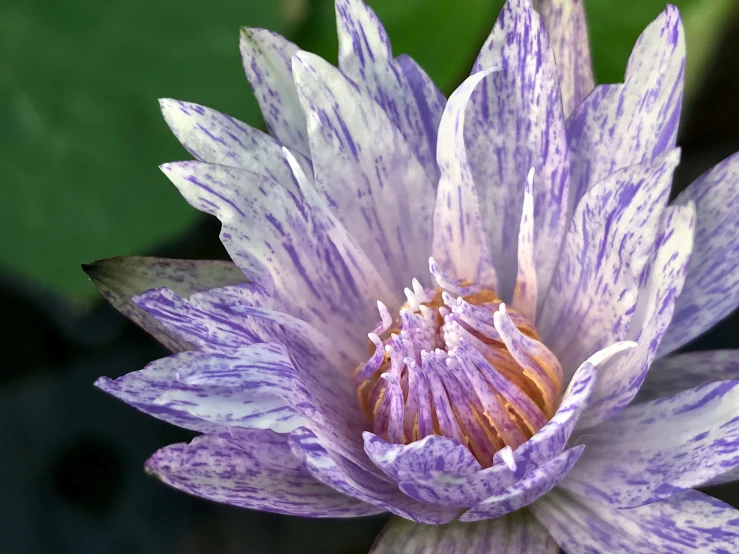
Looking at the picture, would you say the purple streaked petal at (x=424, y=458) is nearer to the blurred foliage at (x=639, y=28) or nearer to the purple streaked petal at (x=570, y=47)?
the purple streaked petal at (x=570, y=47)

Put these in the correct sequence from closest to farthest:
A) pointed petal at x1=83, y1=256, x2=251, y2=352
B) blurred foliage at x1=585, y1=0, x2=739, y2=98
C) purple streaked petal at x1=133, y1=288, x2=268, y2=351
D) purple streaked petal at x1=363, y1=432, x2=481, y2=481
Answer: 1. purple streaked petal at x1=363, y1=432, x2=481, y2=481
2. purple streaked petal at x1=133, y1=288, x2=268, y2=351
3. pointed petal at x1=83, y1=256, x2=251, y2=352
4. blurred foliage at x1=585, y1=0, x2=739, y2=98

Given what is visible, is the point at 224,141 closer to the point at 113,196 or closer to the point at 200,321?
the point at 200,321

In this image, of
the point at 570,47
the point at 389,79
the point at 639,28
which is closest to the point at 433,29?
the point at 639,28

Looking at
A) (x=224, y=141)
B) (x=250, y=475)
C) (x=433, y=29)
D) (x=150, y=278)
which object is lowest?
(x=250, y=475)

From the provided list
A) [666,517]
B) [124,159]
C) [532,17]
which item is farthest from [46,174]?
[666,517]

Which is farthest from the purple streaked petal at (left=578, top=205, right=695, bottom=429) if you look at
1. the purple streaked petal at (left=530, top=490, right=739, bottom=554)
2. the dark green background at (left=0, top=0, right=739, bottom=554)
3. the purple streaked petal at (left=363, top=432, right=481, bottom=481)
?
the dark green background at (left=0, top=0, right=739, bottom=554)

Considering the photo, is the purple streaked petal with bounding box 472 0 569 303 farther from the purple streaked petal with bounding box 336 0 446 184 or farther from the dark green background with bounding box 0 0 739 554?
the dark green background with bounding box 0 0 739 554

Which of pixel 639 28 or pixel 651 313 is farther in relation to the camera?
pixel 639 28
